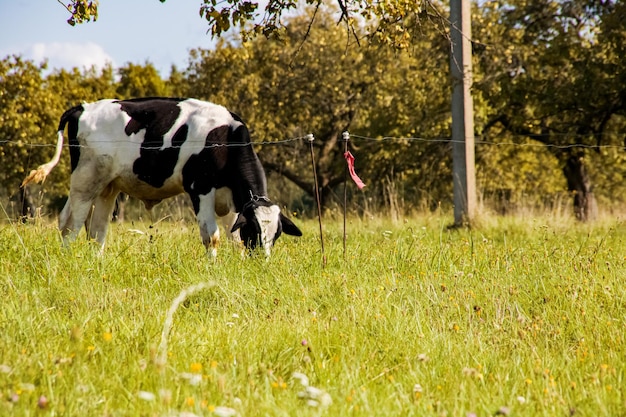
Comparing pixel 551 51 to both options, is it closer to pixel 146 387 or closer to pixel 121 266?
pixel 121 266

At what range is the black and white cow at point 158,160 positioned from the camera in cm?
846

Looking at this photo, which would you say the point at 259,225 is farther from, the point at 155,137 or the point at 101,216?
the point at 101,216

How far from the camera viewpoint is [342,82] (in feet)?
89.6

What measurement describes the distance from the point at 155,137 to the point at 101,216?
1.38m

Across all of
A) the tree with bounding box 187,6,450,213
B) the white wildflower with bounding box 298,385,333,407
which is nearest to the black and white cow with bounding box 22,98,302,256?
the white wildflower with bounding box 298,385,333,407

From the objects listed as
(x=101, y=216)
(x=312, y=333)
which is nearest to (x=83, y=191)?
(x=101, y=216)

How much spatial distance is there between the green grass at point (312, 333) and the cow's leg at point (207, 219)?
783mm

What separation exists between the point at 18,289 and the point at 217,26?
3.28 m

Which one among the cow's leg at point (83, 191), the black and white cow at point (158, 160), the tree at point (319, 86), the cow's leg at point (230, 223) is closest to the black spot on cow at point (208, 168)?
the black and white cow at point (158, 160)

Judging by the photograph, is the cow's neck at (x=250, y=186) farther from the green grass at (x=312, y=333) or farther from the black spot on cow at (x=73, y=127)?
the black spot on cow at (x=73, y=127)

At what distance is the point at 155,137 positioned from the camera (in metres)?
8.79

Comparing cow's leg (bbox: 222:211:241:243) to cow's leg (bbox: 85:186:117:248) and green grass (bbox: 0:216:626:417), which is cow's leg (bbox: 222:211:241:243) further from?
cow's leg (bbox: 85:186:117:248)

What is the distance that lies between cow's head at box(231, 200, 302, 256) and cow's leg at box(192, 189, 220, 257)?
2.00 feet

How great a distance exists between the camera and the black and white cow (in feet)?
27.8
